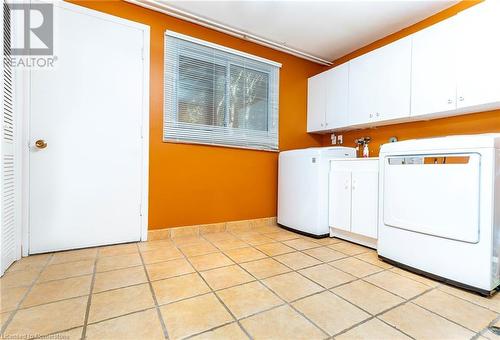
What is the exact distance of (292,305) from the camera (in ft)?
4.36

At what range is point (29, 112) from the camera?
199cm

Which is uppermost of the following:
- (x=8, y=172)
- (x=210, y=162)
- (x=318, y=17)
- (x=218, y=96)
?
(x=318, y=17)

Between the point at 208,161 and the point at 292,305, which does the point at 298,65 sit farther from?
the point at 292,305

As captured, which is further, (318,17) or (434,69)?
(318,17)

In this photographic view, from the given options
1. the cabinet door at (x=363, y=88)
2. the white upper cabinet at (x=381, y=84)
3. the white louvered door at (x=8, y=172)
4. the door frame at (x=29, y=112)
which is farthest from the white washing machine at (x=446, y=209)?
the white louvered door at (x=8, y=172)

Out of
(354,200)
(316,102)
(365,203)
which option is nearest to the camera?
(365,203)

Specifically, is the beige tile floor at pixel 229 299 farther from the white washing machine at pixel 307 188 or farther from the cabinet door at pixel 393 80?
the cabinet door at pixel 393 80

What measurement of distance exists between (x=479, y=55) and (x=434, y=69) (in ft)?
1.02

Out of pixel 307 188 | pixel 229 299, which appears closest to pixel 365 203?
pixel 307 188

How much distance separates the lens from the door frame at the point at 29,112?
1.96 m

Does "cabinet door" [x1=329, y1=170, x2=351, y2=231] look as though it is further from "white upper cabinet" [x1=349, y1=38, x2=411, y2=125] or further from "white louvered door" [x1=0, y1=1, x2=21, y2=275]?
"white louvered door" [x1=0, y1=1, x2=21, y2=275]

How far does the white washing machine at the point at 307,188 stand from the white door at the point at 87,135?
1.69 m

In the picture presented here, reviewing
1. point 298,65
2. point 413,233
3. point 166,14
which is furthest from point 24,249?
point 298,65

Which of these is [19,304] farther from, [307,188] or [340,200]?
[340,200]
